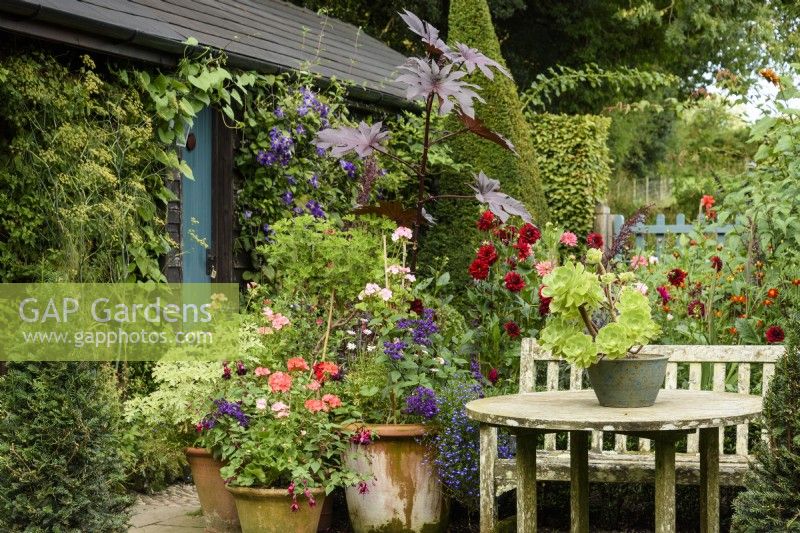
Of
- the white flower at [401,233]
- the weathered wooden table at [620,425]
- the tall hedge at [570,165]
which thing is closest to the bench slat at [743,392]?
the weathered wooden table at [620,425]

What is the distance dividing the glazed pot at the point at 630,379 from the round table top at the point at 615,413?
0.14ft

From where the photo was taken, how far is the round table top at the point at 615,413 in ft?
10.4

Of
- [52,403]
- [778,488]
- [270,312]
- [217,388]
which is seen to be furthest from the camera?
[270,312]

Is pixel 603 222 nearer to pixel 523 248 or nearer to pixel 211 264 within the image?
pixel 211 264

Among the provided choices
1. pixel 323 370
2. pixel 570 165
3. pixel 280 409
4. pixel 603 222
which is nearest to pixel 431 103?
pixel 323 370

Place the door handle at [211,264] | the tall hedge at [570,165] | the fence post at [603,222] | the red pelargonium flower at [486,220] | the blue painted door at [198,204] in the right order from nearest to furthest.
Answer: the red pelargonium flower at [486,220] < the blue painted door at [198,204] < the door handle at [211,264] < the tall hedge at [570,165] < the fence post at [603,222]

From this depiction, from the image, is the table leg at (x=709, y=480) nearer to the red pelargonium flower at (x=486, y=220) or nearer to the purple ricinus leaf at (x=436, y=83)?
the red pelargonium flower at (x=486, y=220)

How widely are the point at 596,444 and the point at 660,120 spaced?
19.7 meters

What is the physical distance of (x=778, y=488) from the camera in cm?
303

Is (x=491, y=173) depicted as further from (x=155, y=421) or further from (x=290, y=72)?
(x=155, y=421)

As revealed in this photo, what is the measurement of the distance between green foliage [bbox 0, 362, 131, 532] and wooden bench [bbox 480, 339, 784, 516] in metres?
1.56

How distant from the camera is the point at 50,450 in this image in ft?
12.2

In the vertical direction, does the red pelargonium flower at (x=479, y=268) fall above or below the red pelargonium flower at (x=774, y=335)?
above

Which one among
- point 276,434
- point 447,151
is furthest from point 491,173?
point 276,434
